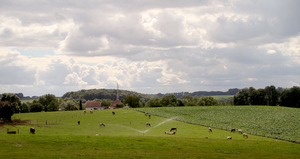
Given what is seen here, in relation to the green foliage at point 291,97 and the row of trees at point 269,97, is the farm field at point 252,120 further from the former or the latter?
the green foliage at point 291,97

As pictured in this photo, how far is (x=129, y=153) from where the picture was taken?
2450cm

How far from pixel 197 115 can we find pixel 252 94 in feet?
206

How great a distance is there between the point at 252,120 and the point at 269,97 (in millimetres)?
70937

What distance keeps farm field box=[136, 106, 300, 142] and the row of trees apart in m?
44.2

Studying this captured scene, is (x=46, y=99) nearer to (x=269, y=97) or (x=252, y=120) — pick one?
(x=252, y=120)

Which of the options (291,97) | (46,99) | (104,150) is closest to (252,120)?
(104,150)

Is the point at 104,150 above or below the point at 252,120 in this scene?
above

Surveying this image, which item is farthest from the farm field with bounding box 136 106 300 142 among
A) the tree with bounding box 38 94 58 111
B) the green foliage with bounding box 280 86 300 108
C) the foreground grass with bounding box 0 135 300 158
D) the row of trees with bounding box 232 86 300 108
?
the tree with bounding box 38 94 58 111

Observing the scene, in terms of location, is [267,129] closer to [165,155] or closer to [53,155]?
[165,155]

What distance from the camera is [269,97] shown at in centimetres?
12625

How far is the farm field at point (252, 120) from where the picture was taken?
53191mm

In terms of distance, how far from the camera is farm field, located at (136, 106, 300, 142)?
53191 mm

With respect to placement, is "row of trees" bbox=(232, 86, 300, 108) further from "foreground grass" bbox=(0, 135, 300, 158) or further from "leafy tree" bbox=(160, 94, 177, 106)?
"foreground grass" bbox=(0, 135, 300, 158)

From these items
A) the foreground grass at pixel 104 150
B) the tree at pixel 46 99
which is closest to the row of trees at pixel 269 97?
the foreground grass at pixel 104 150
